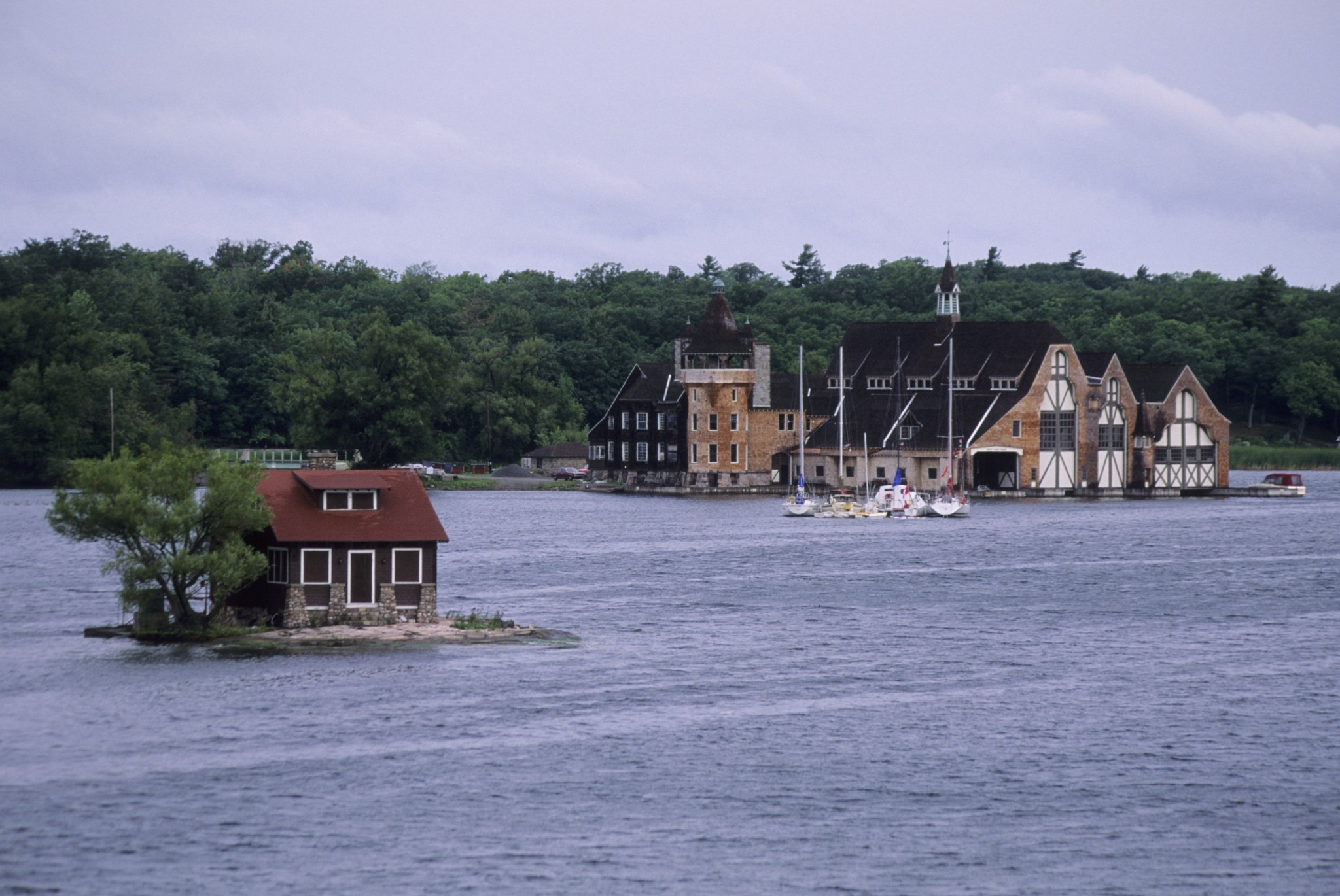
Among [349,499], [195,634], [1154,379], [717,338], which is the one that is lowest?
[195,634]

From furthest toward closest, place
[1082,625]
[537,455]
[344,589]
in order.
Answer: [537,455], [1082,625], [344,589]

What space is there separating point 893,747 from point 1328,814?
11135 mm

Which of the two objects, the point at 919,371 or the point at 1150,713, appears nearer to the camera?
the point at 1150,713

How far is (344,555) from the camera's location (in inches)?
2222

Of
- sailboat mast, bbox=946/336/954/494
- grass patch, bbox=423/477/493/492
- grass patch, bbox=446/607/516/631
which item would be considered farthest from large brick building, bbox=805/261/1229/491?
grass patch, bbox=446/607/516/631

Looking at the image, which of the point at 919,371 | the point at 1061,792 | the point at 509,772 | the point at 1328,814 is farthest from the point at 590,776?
the point at 919,371

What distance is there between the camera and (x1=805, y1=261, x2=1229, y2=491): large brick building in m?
147

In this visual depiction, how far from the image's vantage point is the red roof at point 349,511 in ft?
184

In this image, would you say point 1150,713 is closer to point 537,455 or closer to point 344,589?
point 344,589

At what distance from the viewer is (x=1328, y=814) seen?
39.7 m

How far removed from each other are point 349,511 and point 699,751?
18391 millimetres

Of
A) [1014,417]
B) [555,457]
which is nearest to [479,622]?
[1014,417]

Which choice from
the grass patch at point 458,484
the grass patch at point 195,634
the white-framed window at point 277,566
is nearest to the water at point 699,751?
the grass patch at point 195,634

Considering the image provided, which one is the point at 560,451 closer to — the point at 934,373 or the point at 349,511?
the point at 934,373
